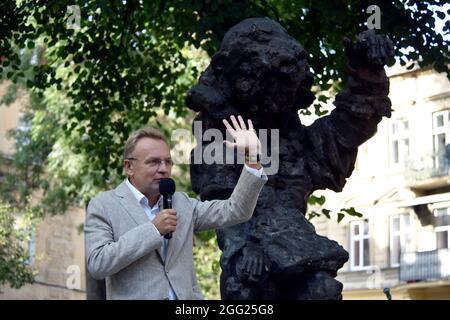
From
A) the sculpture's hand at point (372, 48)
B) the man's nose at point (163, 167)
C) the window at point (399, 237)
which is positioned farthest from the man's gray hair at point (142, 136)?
the window at point (399, 237)

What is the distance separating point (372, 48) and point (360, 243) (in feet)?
101

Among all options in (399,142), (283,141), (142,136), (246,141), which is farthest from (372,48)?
(399,142)

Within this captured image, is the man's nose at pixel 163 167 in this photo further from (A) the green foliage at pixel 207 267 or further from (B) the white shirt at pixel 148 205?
(A) the green foliage at pixel 207 267

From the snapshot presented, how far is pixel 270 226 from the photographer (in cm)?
767

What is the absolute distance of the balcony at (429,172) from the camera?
119ft

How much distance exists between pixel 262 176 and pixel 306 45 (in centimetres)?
819

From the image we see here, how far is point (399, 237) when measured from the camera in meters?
37.2

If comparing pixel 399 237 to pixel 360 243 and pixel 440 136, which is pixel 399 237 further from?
pixel 440 136

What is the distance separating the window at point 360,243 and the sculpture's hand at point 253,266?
101 ft

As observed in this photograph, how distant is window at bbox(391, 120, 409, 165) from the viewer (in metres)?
37.1

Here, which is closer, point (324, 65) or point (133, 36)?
point (324, 65)
